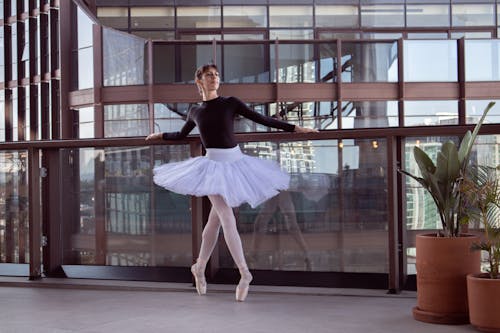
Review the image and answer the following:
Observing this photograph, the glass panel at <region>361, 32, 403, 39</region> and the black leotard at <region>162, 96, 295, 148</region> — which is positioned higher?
the glass panel at <region>361, 32, 403, 39</region>

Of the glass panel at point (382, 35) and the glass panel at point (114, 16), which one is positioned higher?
the glass panel at point (114, 16)

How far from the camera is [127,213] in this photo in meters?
7.86

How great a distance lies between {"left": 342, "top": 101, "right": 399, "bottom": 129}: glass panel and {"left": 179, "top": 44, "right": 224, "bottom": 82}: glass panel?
454cm

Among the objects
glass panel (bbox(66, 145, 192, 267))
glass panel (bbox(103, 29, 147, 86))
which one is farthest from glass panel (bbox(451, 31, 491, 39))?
glass panel (bbox(66, 145, 192, 267))

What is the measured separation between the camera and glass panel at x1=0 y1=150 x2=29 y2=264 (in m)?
8.26

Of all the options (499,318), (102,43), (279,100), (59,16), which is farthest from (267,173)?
(59,16)

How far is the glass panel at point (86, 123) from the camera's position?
1148 inches

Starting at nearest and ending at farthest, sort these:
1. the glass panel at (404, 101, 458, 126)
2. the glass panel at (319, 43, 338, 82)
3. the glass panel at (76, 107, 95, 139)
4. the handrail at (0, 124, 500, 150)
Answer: the handrail at (0, 124, 500, 150) → the glass panel at (319, 43, 338, 82) → the glass panel at (404, 101, 458, 126) → the glass panel at (76, 107, 95, 139)

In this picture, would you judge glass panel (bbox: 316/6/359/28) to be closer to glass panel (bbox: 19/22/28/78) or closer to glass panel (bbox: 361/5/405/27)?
glass panel (bbox: 361/5/405/27)

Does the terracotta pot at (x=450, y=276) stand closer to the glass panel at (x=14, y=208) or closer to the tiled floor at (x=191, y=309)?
the tiled floor at (x=191, y=309)

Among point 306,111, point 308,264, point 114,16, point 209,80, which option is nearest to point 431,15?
point 306,111

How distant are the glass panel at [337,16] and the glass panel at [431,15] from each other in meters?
2.17

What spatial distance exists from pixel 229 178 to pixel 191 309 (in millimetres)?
1112

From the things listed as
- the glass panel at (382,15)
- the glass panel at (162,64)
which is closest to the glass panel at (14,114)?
the glass panel at (162,64)
